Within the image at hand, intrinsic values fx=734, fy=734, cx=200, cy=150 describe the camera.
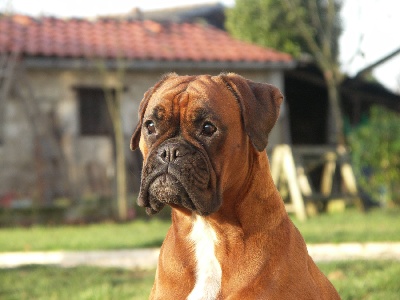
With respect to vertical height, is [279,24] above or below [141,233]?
above

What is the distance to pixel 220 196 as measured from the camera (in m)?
3.49

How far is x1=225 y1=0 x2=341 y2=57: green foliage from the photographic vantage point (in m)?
20.3

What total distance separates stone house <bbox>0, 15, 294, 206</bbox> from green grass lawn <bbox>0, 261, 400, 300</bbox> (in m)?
6.37

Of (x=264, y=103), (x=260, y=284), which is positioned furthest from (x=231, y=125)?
(x=260, y=284)

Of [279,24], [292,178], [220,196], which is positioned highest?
[220,196]

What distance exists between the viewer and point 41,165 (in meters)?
13.8

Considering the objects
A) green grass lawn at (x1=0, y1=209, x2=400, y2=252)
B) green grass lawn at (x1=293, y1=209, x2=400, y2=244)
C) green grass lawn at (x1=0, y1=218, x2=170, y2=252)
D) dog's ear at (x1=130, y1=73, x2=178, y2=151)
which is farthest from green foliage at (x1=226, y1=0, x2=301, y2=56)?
dog's ear at (x1=130, y1=73, x2=178, y2=151)

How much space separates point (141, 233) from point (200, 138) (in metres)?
7.90

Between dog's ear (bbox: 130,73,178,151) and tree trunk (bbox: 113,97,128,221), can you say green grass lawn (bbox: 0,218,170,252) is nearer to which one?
tree trunk (bbox: 113,97,128,221)

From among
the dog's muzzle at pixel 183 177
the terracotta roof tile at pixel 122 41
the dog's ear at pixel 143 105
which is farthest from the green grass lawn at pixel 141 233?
the dog's muzzle at pixel 183 177

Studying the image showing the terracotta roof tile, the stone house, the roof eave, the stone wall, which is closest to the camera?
the stone house

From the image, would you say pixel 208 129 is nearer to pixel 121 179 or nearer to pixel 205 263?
pixel 205 263

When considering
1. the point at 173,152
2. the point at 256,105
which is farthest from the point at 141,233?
the point at 173,152

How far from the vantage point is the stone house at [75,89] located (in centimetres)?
1439
